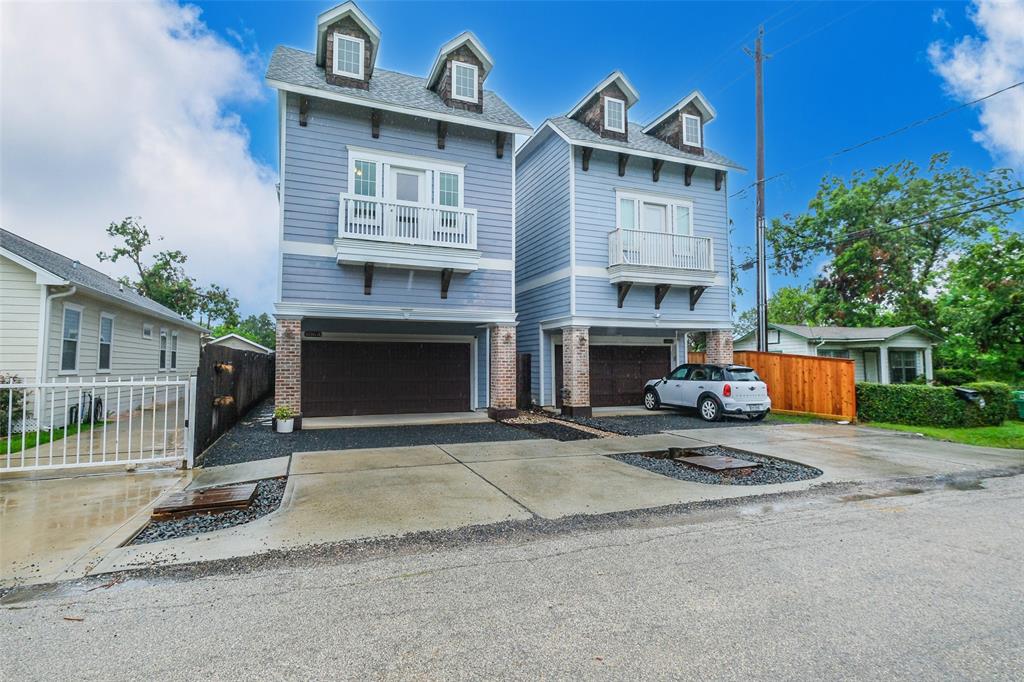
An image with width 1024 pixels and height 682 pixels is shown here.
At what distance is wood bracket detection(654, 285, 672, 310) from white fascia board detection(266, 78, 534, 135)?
579 cm

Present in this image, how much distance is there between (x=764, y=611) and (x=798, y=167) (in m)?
17.6

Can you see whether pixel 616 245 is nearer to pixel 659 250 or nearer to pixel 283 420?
pixel 659 250

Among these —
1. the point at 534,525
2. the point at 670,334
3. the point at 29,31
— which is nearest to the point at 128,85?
the point at 29,31

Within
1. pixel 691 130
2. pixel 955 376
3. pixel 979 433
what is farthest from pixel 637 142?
pixel 955 376

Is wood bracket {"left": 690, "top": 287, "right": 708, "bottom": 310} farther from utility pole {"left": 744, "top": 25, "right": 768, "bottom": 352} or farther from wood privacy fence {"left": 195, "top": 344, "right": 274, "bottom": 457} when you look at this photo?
wood privacy fence {"left": 195, "top": 344, "right": 274, "bottom": 457}

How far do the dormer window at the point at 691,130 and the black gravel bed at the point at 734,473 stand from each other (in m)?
11.1

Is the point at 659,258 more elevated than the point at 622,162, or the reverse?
the point at 622,162

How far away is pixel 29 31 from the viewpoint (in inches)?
355

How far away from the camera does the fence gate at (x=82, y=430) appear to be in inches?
257

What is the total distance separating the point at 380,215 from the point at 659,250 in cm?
792

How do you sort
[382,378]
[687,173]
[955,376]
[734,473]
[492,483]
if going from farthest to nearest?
[955,376] < [687,173] < [382,378] < [734,473] < [492,483]

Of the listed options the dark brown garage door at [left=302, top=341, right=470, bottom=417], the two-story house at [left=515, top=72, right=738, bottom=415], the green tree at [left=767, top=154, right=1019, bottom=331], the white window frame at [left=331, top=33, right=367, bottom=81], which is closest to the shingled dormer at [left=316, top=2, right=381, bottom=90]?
the white window frame at [left=331, top=33, right=367, bottom=81]

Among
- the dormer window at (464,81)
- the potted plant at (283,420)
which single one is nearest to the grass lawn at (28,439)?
the potted plant at (283,420)

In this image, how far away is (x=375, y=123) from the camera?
460 inches
